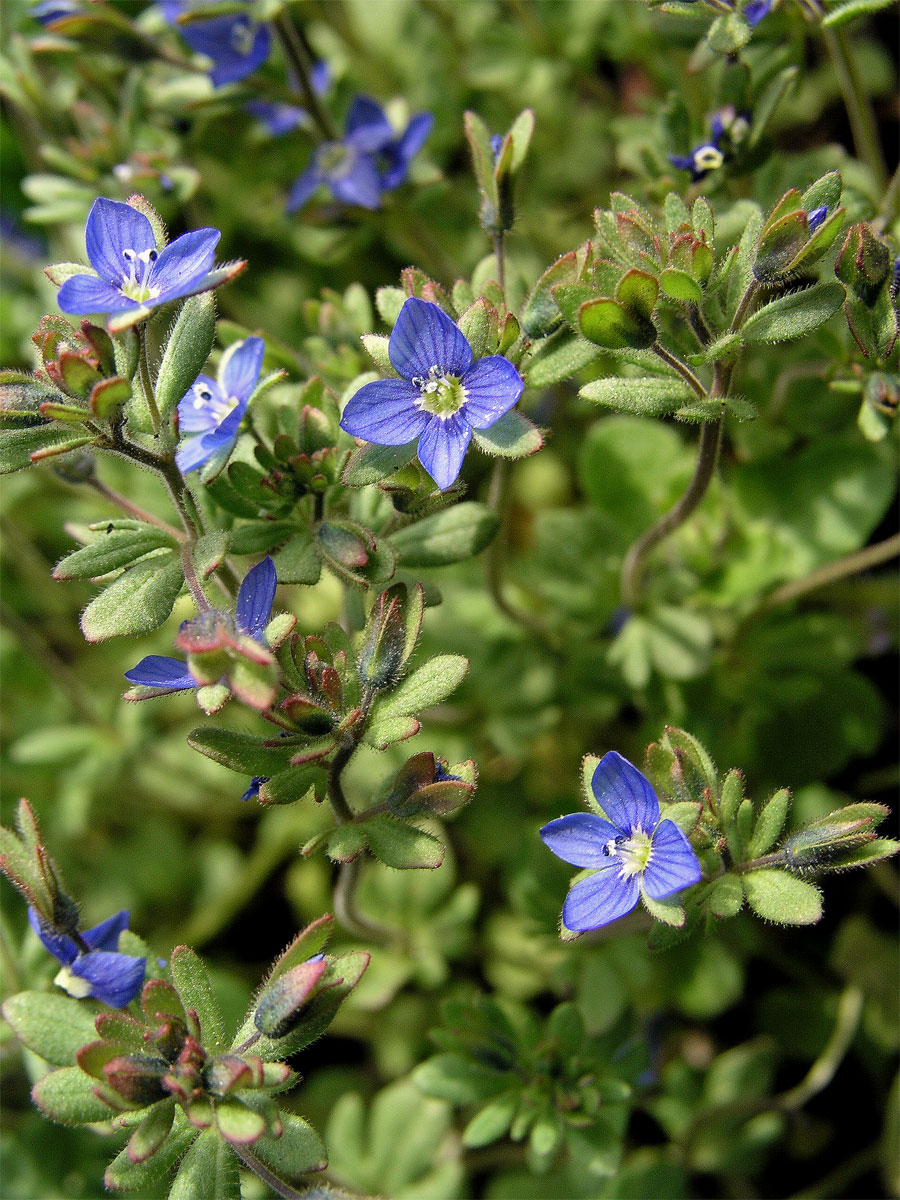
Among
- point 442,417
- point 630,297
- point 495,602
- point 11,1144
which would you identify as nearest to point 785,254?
point 630,297

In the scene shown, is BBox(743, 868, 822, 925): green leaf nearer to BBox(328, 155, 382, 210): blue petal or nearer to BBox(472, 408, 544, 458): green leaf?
BBox(472, 408, 544, 458): green leaf

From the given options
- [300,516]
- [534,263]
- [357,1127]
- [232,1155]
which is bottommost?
→ [357,1127]

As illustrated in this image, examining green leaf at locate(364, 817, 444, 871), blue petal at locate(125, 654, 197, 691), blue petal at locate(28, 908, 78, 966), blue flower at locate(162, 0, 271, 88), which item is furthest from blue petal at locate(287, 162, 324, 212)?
blue petal at locate(28, 908, 78, 966)

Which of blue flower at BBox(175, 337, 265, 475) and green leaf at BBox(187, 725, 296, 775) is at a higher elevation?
blue flower at BBox(175, 337, 265, 475)

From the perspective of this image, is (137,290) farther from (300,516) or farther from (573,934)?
(573,934)

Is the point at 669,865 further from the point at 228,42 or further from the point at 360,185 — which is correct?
the point at 228,42

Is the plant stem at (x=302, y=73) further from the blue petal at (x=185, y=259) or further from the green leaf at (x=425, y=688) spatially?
the green leaf at (x=425, y=688)

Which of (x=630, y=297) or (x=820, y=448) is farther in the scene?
(x=820, y=448)
